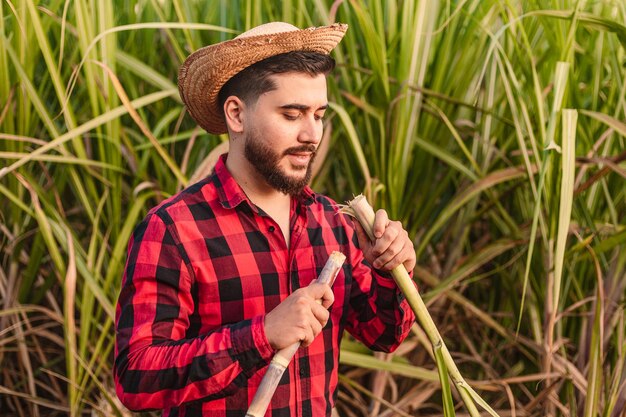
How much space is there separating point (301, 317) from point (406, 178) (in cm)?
94

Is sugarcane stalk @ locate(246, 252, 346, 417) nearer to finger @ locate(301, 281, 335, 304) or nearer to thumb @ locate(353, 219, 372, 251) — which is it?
finger @ locate(301, 281, 335, 304)

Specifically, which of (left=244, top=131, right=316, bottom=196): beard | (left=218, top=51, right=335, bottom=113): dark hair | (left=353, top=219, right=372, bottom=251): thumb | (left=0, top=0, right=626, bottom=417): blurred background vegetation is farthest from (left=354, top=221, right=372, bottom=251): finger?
(left=0, top=0, right=626, bottom=417): blurred background vegetation

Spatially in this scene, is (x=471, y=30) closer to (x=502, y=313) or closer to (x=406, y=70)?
(x=406, y=70)

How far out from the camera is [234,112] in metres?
1.37

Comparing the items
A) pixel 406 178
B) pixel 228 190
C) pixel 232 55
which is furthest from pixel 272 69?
pixel 406 178

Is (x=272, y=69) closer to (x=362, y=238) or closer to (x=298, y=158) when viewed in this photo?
(x=298, y=158)

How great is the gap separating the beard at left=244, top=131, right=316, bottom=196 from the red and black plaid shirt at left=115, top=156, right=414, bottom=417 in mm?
67

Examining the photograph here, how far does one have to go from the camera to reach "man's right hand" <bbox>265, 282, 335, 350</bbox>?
42.9 inches

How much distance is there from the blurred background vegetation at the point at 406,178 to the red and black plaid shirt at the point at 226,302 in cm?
33

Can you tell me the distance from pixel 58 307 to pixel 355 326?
858mm

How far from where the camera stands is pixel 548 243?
5.74 ft

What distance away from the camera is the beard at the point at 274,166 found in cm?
129

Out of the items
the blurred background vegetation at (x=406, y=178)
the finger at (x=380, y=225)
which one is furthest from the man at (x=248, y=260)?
the blurred background vegetation at (x=406, y=178)

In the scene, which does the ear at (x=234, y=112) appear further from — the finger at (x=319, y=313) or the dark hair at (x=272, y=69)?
the finger at (x=319, y=313)
